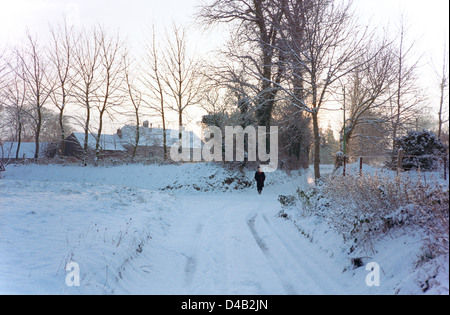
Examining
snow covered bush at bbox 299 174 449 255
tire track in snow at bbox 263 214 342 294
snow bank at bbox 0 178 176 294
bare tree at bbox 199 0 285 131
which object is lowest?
tire track in snow at bbox 263 214 342 294

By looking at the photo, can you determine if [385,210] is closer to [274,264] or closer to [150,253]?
[274,264]

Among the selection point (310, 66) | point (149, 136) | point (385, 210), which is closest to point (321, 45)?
point (310, 66)

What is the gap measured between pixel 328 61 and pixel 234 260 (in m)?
10.9

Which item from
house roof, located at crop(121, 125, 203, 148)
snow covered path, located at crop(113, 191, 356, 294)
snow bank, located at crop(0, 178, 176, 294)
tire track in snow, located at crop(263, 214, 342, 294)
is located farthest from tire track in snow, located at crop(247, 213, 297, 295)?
house roof, located at crop(121, 125, 203, 148)

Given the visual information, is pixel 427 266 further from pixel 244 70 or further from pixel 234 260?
pixel 244 70

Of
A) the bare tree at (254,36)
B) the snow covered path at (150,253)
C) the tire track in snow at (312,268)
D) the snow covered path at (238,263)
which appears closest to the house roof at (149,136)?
the bare tree at (254,36)

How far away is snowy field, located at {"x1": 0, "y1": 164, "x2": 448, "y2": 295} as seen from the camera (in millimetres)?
4219

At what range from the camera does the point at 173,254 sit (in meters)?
6.19

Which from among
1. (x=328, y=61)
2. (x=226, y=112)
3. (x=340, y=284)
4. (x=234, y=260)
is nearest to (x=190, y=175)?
(x=226, y=112)

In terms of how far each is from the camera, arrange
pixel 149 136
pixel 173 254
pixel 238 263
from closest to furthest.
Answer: pixel 238 263 < pixel 173 254 < pixel 149 136

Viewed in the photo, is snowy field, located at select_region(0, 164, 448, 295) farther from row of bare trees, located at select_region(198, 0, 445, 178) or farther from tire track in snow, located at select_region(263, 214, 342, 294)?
row of bare trees, located at select_region(198, 0, 445, 178)

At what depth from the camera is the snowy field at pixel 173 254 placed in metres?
4.22
